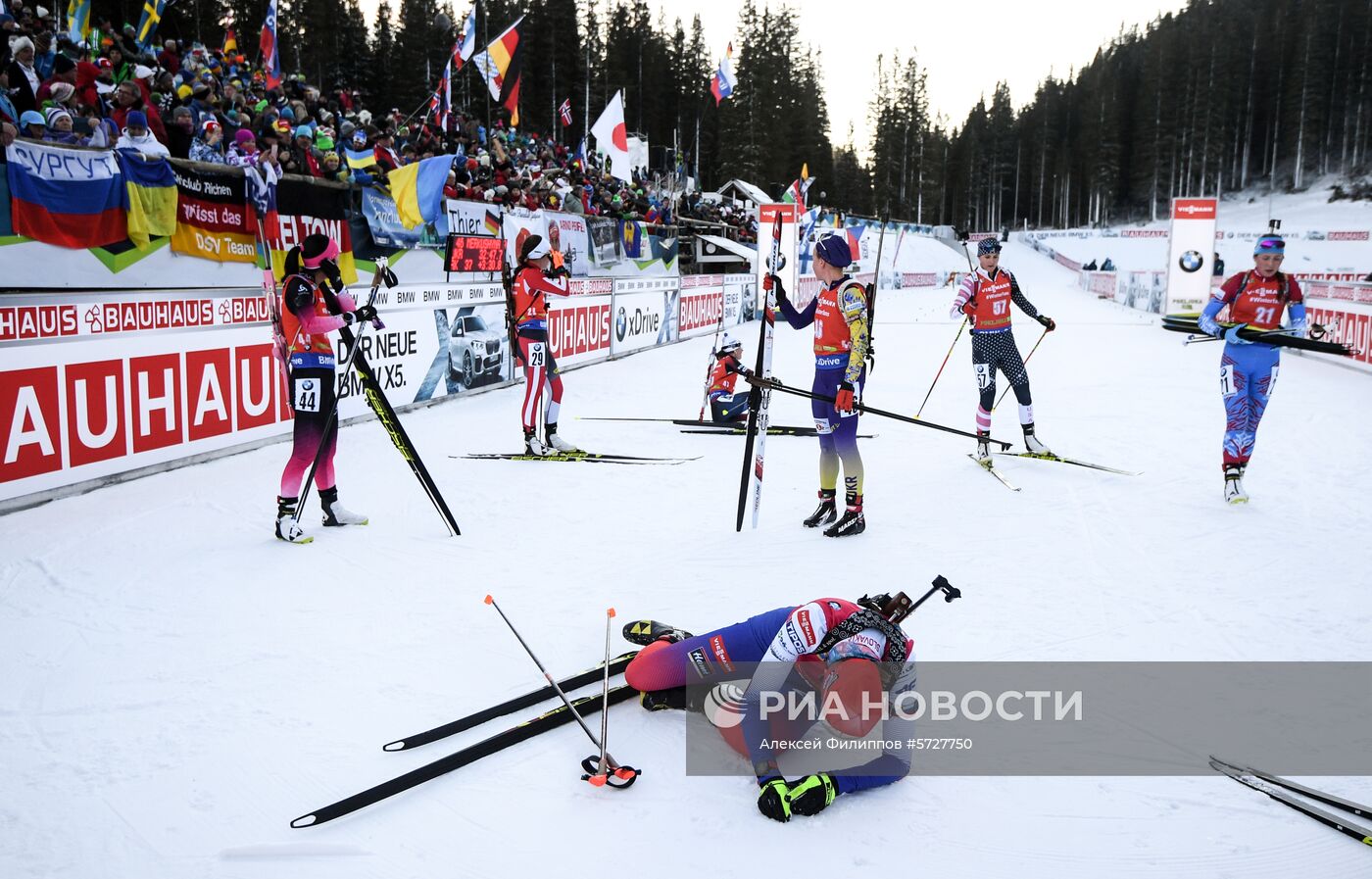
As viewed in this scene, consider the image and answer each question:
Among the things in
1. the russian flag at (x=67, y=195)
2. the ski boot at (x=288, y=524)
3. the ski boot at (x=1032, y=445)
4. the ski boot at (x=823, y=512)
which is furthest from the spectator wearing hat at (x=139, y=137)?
the ski boot at (x=1032, y=445)

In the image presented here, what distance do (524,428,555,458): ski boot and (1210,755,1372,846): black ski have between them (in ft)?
22.4

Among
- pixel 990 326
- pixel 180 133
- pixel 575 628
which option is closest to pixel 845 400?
pixel 575 628

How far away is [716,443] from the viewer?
10.1 metres

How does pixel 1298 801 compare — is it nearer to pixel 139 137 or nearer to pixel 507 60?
pixel 139 137

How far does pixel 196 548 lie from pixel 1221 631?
6.37 m

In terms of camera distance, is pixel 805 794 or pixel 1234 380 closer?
pixel 805 794

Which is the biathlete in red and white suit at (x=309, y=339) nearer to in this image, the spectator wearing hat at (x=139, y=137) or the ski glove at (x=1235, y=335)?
the spectator wearing hat at (x=139, y=137)

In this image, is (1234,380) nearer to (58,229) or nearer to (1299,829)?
(1299,829)

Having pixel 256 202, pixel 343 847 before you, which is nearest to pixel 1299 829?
pixel 343 847

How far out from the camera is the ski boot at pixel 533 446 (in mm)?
9195

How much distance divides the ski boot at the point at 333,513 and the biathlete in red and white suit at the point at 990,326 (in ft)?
18.8

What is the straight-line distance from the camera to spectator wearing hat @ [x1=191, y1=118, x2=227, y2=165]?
12445mm

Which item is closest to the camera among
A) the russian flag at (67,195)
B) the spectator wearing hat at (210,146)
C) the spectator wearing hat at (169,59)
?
the russian flag at (67,195)

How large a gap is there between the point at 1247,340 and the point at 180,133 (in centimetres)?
1297
